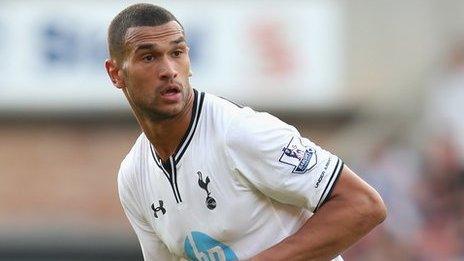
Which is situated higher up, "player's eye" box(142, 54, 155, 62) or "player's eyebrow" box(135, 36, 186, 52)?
"player's eyebrow" box(135, 36, 186, 52)

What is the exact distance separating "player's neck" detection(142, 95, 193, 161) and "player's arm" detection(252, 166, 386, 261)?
2.23 feet

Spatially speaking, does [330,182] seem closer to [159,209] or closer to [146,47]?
[159,209]

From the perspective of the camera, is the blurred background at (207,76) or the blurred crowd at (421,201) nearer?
the blurred crowd at (421,201)

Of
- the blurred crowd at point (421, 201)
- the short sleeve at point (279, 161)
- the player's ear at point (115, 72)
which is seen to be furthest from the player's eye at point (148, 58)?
the blurred crowd at point (421, 201)

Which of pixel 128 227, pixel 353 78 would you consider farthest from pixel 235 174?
pixel 353 78

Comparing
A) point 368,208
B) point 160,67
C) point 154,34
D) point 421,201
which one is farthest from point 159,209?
point 421,201

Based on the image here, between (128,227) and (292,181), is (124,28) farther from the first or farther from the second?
(128,227)

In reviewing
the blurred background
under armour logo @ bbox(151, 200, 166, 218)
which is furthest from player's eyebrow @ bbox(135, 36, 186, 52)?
the blurred background

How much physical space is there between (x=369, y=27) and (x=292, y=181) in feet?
34.7

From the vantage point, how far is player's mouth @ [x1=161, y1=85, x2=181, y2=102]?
20.4ft

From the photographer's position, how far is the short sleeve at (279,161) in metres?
6.10

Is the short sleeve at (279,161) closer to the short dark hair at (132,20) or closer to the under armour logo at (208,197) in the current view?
the under armour logo at (208,197)

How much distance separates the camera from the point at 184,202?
6.42 m

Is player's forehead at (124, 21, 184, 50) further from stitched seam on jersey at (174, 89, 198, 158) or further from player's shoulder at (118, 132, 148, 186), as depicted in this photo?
player's shoulder at (118, 132, 148, 186)
